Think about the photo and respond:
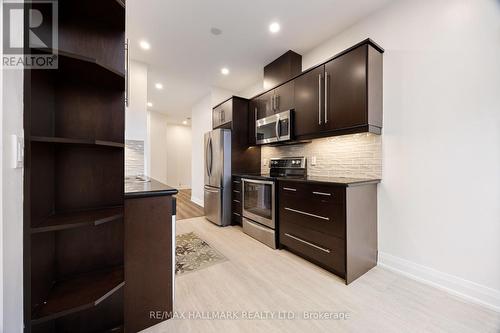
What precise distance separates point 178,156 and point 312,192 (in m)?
7.43

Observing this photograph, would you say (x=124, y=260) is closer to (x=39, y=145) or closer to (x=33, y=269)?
(x=33, y=269)

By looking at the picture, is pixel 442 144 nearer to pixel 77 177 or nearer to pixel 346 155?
pixel 346 155

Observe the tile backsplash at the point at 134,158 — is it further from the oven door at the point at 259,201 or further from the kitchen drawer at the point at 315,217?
the kitchen drawer at the point at 315,217

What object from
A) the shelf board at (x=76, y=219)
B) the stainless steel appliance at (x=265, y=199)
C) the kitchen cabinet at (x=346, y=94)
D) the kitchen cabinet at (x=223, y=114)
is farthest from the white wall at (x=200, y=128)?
the shelf board at (x=76, y=219)

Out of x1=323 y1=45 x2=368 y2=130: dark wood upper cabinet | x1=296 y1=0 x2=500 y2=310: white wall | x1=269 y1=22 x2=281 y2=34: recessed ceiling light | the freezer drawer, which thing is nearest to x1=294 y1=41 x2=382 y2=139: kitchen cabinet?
x1=323 y1=45 x2=368 y2=130: dark wood upper cabinet

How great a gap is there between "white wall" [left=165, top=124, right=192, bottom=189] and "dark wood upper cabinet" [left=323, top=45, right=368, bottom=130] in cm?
734

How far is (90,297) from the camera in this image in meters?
0.97

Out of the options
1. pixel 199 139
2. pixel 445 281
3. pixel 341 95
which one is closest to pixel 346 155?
pixel 341 95

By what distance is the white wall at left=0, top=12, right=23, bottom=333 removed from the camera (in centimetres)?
74

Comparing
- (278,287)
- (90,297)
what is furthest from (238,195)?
(90,297)

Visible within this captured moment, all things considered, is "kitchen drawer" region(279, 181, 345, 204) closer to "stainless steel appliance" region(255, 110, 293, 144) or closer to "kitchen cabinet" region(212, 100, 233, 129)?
"stainless steel appliance" region(255, 110, 293, 144)

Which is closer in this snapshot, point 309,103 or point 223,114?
point 309,103

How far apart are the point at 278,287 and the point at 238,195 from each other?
74.6 inches

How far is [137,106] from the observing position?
11.3 ft
